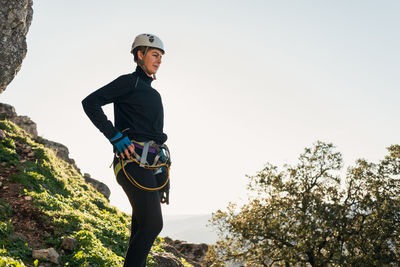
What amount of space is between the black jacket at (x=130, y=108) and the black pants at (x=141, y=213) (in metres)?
0.50

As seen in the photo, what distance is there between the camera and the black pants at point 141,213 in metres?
3.65

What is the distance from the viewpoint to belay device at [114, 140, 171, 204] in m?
3.86

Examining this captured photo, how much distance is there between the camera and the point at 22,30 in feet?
60.0

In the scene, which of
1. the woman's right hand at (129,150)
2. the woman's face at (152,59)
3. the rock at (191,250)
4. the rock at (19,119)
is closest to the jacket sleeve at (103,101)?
Answer: the woman's right hand at (129,150)

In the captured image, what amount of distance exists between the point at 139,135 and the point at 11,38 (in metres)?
17.2

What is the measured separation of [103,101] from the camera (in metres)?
4.03

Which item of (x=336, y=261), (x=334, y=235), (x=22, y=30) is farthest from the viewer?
(x=334, y=235)

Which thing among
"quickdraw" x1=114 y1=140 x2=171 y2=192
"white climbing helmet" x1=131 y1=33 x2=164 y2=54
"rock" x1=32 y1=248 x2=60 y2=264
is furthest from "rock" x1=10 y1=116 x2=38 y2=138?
"quickdraw" x1=114 y1=140 x2=171 y2=192

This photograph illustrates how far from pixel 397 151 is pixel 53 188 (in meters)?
23.5

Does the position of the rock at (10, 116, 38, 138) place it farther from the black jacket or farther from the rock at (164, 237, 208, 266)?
the black jacket

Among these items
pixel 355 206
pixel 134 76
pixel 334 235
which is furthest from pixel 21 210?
pixel 355 206

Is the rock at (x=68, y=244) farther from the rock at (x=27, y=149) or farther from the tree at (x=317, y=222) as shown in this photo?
the tree at (x=317, y=222)

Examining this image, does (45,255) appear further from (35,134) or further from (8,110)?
(8,110)

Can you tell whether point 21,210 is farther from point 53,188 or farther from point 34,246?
point 53,188
